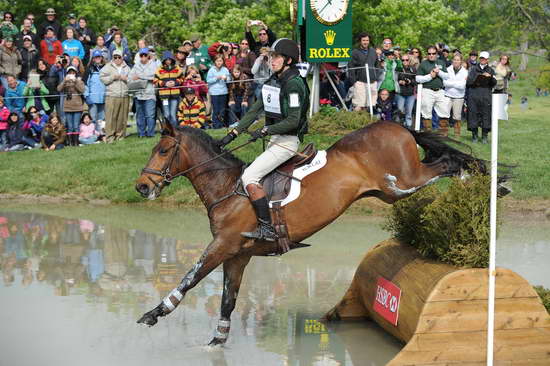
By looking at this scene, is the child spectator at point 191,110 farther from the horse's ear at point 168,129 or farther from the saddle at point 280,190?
the saddle at point 280,190

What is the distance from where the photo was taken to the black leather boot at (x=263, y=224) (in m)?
8.14

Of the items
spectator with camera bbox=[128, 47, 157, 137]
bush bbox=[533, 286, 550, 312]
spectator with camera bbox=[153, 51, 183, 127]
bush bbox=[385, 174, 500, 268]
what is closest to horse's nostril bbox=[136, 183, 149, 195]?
bush bbox=[385, 174, 500, 268]

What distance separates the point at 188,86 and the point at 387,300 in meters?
12.0

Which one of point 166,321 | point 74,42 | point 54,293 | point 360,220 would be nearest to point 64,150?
point 74,42

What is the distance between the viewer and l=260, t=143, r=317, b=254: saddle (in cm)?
826

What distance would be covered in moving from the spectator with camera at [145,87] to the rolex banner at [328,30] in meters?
4.19

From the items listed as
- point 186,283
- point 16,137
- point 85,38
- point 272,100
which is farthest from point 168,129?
point 85,38

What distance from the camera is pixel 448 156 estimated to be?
8500mm

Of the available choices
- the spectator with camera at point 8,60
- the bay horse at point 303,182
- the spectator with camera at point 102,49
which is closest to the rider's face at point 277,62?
the bay horse at point 303,182

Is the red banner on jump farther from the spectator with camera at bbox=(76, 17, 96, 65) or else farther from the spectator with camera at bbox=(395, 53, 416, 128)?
the spectator with camera at bbox=(76, 17, 96, 65)

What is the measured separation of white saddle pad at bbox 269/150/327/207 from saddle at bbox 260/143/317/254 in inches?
1.3

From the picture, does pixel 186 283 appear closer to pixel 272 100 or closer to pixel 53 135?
pixel 272 100

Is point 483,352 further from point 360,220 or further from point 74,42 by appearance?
point 74,42

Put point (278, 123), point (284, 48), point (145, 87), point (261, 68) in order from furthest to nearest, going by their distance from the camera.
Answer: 1. point (145, 87)
2. point (261, 68)
3. point (278, 123)
4. point (284, 48)
